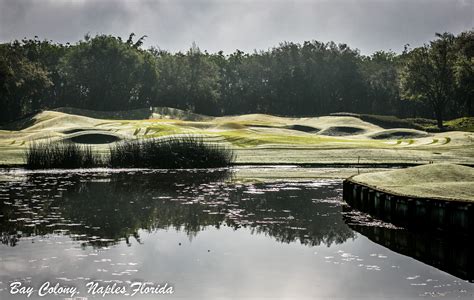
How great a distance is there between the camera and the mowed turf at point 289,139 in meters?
50.1

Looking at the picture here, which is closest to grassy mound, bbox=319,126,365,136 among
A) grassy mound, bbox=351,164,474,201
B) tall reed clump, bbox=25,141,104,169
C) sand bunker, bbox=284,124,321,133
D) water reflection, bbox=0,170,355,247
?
sand bunker, bbox=284,124,321,133

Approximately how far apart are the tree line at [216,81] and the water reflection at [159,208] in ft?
225

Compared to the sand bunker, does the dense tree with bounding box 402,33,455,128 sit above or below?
above

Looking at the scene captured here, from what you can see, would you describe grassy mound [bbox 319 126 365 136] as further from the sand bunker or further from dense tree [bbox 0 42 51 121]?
dense tree [bbox 0 42 51 121]

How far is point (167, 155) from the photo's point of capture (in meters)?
41.9

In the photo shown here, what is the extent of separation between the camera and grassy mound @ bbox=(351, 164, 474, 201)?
2097 cm

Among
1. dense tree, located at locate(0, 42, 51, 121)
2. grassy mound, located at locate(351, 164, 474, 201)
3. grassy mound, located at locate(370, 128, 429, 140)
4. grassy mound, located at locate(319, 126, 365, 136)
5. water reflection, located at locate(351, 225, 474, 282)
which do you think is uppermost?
dense tree, located at locate(0, 42, 51, 121)

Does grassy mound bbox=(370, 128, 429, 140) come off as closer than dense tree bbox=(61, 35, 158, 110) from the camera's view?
Yes

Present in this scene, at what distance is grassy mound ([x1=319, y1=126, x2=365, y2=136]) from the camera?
82.9 metres

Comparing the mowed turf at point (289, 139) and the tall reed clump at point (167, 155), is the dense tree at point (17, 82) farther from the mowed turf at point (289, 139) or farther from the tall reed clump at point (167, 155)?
→ the tall reed clump at point (167, 155)

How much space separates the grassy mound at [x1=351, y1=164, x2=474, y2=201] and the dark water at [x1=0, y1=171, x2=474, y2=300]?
1428 millimetres

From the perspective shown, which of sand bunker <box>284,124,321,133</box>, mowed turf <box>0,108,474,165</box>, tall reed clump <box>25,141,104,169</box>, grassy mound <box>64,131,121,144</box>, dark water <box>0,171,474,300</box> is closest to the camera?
dark water <box>0,171,474,300</box>

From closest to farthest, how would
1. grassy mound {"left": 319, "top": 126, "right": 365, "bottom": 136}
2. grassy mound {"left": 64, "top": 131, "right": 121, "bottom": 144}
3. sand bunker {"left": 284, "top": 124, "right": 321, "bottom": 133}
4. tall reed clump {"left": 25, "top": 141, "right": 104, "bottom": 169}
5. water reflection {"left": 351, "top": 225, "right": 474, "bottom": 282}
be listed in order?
1. water reflection {"left": 351, "top": 225, "right": 474, "bottom": 282}
2. tall reed clump {"left": 25, "top": 141, "right": 104, "bottom": 169}
3. grassy mound {"left": 64, "top": 131, "right": 121, "bottom": 144}
4. grassy mound {"left": 319, "top": 126, "right": 365, "bottom": 136}
5. sand bunker {"left": 284, "top": 124, "right": 321, "bottom": 133}

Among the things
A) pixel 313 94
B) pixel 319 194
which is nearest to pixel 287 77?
pixel 313 94
